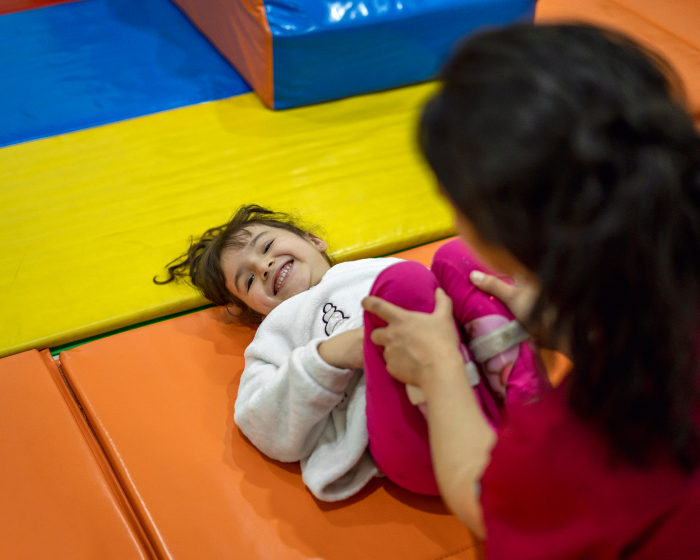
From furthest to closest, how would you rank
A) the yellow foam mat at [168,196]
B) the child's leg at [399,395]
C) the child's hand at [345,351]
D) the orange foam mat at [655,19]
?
the orange foam mat at [655,19], the yellow foam mat at [168,196], the child's hand at [345,351], the child's leg at [399,395]

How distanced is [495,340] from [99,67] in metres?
1.86

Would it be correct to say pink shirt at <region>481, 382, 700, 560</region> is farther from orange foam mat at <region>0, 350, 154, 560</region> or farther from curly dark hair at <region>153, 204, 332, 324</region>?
curly dark hair at <region>153, 204, 332, 324</region>

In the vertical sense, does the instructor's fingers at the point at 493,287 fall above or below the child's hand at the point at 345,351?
above

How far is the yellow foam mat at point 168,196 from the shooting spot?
5.01ft

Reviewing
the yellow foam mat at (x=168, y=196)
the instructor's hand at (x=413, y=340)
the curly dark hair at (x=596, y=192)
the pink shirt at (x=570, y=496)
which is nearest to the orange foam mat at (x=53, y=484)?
the yellow foam mat at (x=168, y=196)

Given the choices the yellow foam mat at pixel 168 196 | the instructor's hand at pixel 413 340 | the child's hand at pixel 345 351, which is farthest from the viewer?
the yellow foam mat at pixel 168 196

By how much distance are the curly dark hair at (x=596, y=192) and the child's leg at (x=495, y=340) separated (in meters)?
0.43

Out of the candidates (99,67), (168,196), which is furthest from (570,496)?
(99,67)

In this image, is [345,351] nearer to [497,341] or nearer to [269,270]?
[497,341]

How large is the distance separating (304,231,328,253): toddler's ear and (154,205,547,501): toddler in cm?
9

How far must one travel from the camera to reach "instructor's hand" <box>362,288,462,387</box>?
0.80 metres

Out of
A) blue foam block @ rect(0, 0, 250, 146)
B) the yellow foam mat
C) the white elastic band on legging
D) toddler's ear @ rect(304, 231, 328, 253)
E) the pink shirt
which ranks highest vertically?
the pink shirt

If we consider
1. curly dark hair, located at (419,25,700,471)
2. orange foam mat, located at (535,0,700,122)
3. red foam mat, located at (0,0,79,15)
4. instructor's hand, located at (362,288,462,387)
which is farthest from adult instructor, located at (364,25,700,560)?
red foam mat, located at (0,0,79,15)

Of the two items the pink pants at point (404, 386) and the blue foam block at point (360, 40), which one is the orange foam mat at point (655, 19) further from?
the pink pants at point (404, 386)
